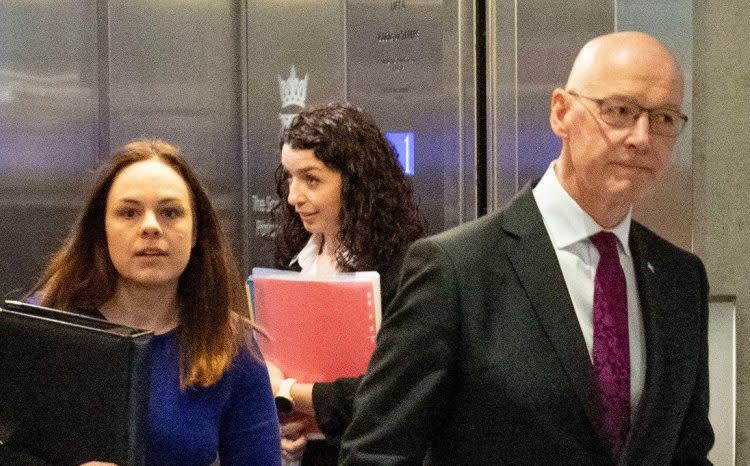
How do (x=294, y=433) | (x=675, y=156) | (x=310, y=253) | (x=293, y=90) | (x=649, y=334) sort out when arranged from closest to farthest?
(x=649, y=334), (x=294, y=433), (x=310, y=253), (x=675, y=156), (x=293, y=90)

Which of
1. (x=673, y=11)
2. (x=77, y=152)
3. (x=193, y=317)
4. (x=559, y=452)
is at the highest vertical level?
(x=673, y=11)

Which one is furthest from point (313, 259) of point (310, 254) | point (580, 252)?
point (580, 252)

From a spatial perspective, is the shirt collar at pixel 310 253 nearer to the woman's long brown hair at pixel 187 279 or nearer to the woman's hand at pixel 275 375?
the woman's hand at pixel 275 375

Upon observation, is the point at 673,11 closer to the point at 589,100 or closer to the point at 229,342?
the point at 589,100

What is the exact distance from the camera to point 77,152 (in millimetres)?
3951

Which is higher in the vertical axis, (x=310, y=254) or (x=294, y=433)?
(x=310, y=254)

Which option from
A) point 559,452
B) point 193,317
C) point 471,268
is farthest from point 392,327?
point 193,317

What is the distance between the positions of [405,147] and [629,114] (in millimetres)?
1907

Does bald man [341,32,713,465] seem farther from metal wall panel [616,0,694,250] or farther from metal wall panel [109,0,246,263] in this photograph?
metal wall panel [109,0,246,263]

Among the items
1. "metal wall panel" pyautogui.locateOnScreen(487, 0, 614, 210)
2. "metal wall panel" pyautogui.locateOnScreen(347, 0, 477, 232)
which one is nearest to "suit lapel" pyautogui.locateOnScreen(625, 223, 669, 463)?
"metal wall panel" pyautogui.locateOnScreen(487, 0, 614, 210)

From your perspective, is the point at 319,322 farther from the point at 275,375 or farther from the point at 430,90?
the point at 430,90

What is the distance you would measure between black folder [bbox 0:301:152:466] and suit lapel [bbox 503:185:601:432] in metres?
0.59

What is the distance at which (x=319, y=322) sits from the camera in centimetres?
258

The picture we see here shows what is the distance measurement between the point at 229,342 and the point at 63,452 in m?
0.45
